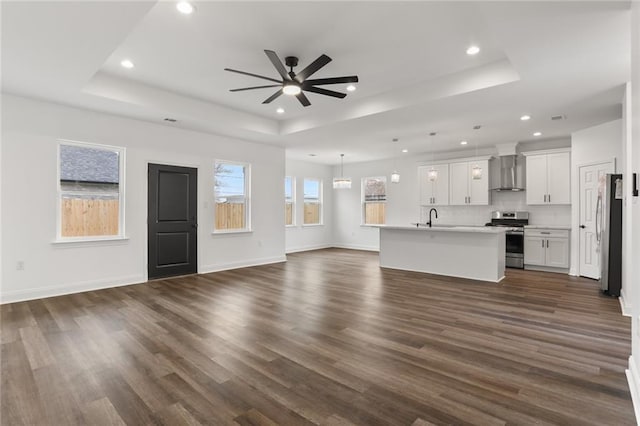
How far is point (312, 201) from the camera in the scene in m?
11.0

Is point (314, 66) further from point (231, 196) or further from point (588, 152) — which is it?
point (588, 152)

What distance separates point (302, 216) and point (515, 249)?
5955mm

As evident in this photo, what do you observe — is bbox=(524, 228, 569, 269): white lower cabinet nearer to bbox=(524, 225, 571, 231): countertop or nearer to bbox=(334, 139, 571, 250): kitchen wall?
bbox=(524, 225, 571, 231): countertop

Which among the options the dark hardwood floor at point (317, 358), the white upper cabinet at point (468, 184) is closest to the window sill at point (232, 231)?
the dark hardwood floor at point (317, 358)

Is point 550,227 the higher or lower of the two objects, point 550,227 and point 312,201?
the lower

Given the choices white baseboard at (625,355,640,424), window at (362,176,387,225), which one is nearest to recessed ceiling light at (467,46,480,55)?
white baseboard at (625,355,640,424)

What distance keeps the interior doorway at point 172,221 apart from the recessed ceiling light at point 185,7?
357 centimetres

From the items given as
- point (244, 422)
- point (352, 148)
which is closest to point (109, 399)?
point (244, 422)

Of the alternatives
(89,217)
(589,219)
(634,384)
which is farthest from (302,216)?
(634,384)

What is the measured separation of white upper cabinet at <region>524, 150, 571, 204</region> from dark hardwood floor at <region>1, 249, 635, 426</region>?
2.89 m

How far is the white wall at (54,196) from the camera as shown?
4551mm

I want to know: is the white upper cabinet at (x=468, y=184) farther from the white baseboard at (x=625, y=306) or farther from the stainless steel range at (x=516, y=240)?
the white baseboard at (x=625, y=306)

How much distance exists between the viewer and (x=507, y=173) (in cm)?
767

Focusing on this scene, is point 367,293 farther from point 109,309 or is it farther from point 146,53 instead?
point 146,53
